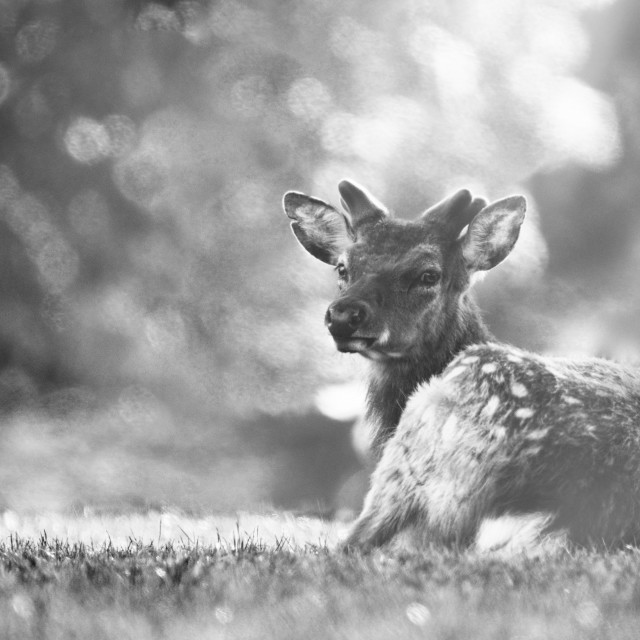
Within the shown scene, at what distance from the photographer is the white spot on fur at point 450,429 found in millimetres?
4125

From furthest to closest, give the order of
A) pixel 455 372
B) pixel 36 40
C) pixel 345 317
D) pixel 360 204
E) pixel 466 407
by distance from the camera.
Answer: pixel 36 40
pixel 360 204
pixel 345 317
pixel 455 372
pixel 466 407

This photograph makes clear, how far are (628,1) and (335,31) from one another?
3378mm

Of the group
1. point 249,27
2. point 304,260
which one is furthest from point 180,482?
point 249,27

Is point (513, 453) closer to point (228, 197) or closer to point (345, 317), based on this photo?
point (345, 317)

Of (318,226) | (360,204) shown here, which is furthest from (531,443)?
(318,226)

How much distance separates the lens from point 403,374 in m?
5.28

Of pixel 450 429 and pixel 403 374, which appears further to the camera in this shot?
pixel 403 374

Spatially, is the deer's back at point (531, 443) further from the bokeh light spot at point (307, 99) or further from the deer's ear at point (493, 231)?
the bokeh light spot at point (307, 99)

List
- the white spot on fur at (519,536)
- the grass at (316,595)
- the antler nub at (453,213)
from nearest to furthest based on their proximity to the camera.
Result: the grass at (316,595) < the white spot on fur at (519,536) < the antler nub at (453,213)

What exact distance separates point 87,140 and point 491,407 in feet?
26.1

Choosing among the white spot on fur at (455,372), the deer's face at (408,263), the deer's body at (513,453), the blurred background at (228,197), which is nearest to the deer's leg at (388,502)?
the deer's body at (513,453)

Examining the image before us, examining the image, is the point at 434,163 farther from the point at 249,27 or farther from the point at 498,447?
the point at 498,447

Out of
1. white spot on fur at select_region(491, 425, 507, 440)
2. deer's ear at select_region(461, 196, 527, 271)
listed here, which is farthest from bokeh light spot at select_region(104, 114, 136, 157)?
white spot on fur at select_region(491, 425, 507, 440)

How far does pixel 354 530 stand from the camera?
444 centimetres
